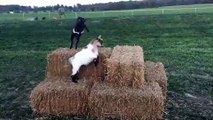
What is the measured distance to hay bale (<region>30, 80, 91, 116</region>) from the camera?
39.6ft

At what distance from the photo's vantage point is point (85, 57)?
42.4 feet

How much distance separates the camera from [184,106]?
13344 mm

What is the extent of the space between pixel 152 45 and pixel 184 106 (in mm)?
15971

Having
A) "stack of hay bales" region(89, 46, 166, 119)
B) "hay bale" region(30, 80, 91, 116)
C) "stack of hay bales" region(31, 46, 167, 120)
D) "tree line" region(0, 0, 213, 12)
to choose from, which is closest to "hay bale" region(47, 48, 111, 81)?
"stack of hay bales" region(31, 46, 167, 120)

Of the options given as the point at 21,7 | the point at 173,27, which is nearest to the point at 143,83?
the point at 173,27

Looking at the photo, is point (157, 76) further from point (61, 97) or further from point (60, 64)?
point (61, 97)

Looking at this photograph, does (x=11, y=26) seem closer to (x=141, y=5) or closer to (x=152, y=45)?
(x=152, y=45)

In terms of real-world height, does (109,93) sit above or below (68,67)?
below

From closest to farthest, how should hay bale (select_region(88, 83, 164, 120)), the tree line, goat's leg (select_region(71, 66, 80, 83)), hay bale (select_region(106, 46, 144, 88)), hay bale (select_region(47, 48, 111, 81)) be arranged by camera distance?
1. hay bale (select_region(88, 83, 164, 120))
2. hay bale (select_region(106, 46, 144, 88))
3. goat's leg (select_region(71, 66, 80, 83))
4. hay bale (select_region(47, 48, 111, 81))
5. the tree line

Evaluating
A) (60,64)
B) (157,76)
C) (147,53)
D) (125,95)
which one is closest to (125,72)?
(125,95)

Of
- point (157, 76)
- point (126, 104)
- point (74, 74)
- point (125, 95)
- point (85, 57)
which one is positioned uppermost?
point (85, 57)

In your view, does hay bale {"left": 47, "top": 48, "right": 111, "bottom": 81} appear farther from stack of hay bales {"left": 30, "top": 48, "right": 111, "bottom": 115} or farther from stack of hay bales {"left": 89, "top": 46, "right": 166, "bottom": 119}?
stack of hay bales {"left": 89, "top": 46, "right": 166, "bottom": 119}

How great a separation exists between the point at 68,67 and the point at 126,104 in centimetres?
264

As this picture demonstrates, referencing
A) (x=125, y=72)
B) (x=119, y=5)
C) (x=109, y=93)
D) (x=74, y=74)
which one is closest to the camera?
(x=109, y=93)
